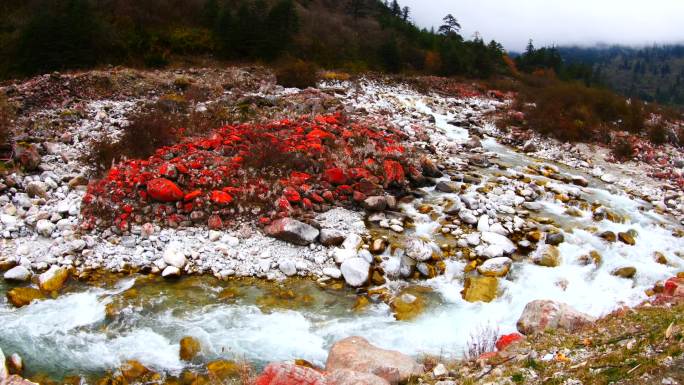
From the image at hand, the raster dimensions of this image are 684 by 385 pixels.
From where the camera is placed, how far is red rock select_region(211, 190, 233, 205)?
944 centimetres

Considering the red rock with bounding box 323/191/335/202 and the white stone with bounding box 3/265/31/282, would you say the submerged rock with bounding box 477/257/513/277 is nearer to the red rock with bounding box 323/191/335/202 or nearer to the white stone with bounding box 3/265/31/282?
the red rock with bounding box 323/191/335/202

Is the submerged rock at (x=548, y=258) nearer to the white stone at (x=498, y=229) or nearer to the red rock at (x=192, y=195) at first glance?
the white stone at (x=498, y=229)

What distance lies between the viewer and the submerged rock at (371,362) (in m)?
4.92

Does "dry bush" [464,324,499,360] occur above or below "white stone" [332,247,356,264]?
below

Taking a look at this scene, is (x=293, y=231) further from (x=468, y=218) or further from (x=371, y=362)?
(x=468, y=218)

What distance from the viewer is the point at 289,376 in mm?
4402

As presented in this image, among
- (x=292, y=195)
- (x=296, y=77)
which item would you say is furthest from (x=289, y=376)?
(x=296, y=77)

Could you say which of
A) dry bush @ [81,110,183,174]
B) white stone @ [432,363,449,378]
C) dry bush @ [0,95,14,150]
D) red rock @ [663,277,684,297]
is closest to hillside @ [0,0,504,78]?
dry bush @ [0,95,14,150]

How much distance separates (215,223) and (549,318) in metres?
6.68

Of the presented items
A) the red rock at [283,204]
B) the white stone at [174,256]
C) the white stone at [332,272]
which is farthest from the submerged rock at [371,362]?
the red rock at [283,204]

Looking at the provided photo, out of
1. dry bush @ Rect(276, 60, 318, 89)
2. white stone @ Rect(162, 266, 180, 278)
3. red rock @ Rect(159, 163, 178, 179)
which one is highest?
dry bush @ Rect(276, 60, 318, 89)

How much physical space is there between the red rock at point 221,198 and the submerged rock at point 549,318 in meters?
6.50

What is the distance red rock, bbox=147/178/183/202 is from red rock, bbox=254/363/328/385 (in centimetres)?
591

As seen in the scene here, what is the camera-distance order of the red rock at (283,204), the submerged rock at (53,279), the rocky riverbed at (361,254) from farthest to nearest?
the red rock at (283,204) → the submerged rock at (53,279) → the rocky riverbed at (361,254)
